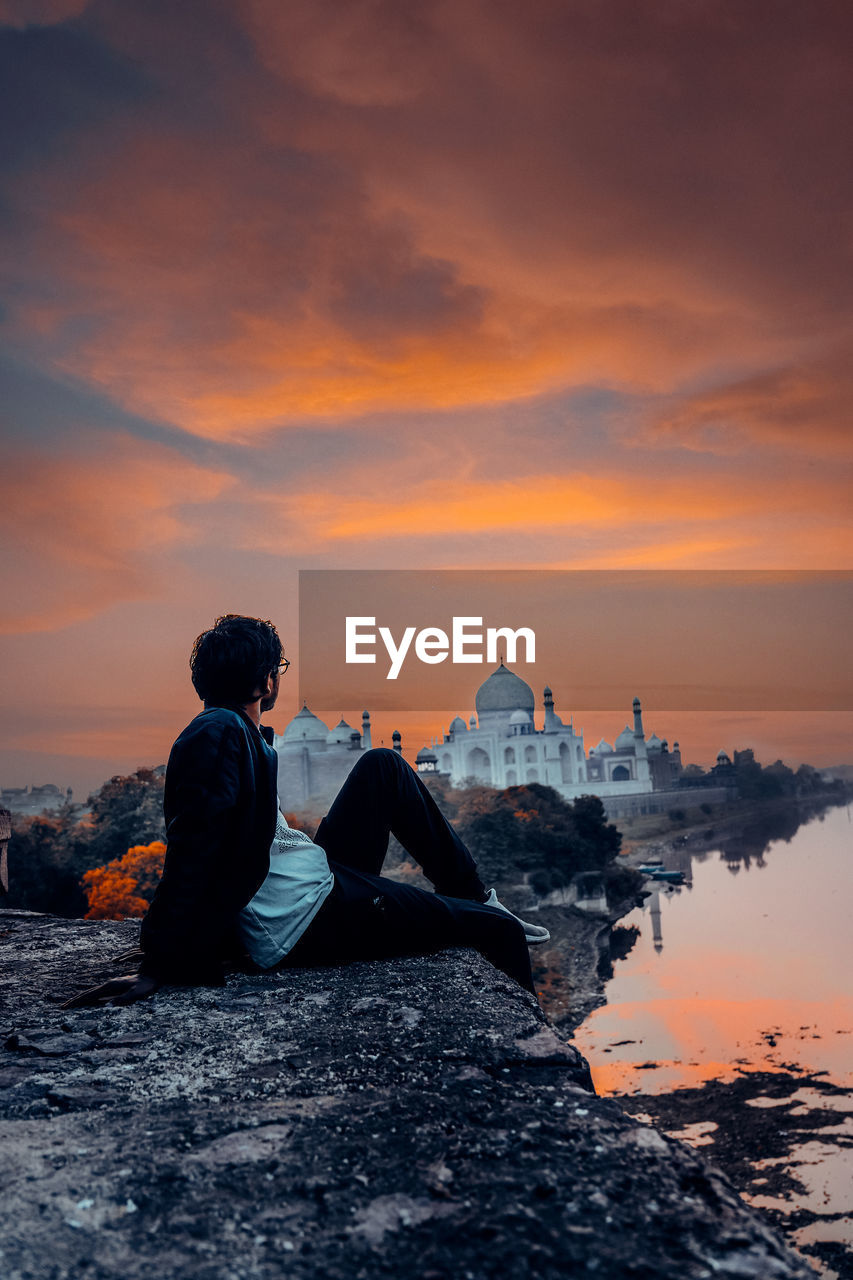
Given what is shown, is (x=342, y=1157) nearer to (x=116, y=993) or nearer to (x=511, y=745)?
(x=116, y=993)

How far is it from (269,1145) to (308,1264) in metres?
0.26

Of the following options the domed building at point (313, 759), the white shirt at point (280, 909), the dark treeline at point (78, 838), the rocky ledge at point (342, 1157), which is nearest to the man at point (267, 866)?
the white shirt at point (280, 909)

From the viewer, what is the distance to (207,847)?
174cm

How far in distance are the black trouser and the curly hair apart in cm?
30

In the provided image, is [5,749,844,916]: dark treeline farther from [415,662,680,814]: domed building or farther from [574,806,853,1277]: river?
[415,662,680,814]: domed building

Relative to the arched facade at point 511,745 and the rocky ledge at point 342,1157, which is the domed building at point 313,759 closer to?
the arched facade at point 511,745

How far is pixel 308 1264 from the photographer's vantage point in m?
0.79

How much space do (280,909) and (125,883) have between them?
41.2 ft

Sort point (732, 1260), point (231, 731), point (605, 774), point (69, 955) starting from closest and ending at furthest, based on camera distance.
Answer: point (732, 1260), point (231, 731), point (69, 955), point (605, 774)

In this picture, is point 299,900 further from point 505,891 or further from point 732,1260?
point 505,891

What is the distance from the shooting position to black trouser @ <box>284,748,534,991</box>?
1.90 meters

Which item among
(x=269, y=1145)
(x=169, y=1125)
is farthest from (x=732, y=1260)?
(x=169, y=1125)

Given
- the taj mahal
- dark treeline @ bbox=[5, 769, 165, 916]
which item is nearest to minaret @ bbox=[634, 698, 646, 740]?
the taj mahal

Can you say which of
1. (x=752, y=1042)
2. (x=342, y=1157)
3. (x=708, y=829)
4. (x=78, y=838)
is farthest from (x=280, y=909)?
(x=708, y=829)
